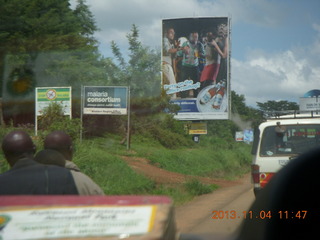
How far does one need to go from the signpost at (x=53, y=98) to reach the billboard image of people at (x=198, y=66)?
20.1 metres

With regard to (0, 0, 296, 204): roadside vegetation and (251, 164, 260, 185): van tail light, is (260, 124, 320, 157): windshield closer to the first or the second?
(251, 164, 260, 185): van tail light

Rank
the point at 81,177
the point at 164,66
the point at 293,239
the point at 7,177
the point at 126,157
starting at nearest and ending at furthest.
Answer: the point at 293,239
the point at 7,177
the point at 81,177
the point at 126,157
the point at 164,66

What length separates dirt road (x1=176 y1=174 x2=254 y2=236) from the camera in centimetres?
841

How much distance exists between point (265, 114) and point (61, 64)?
1761cm

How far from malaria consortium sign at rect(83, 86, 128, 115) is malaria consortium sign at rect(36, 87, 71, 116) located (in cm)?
261

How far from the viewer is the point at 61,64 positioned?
90.8 ft

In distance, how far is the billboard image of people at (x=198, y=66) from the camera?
3991 cm

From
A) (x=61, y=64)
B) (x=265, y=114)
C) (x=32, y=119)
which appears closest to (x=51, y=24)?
(x=61, y=64)

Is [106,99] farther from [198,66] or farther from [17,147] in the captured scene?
[198,66]

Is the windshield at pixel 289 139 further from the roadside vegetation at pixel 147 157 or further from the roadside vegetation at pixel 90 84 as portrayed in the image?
the roadside vegetation at pixel 90 84

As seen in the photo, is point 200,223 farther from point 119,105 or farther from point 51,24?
point 51,24

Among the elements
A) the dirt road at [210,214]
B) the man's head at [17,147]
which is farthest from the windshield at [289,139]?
the man's head at [17,147]

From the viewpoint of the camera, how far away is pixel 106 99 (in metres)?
22.3

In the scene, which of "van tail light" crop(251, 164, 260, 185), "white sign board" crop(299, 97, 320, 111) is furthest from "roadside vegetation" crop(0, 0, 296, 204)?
"van tail light" crop(251, 164, 260, 185)
